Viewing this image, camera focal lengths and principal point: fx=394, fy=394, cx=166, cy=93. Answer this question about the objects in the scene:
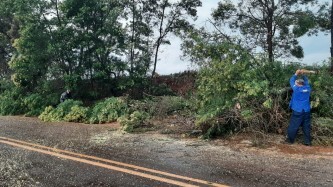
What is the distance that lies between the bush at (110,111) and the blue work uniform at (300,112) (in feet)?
24.4

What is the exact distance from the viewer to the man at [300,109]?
895cm

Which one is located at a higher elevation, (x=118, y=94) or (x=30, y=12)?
(x=30, y=12)

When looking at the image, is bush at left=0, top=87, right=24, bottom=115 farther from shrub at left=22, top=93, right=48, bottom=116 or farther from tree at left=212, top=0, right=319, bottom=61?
tree at left=212, top=0, right=319, bottom=61

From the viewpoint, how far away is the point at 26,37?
19.5m

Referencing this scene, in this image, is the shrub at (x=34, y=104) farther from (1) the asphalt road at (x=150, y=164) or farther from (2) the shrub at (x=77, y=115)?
(1) the asphalt road at (x=150, y=164)

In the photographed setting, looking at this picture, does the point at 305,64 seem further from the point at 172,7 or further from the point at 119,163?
the point at 172,7

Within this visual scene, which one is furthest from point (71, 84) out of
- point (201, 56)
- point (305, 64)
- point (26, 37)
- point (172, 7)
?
point (305, 64)

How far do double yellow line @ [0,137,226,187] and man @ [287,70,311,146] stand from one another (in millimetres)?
3737

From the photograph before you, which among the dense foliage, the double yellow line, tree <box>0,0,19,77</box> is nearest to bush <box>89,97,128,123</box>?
the dense foliage

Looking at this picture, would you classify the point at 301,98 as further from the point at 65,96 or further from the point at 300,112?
the point at 65,96

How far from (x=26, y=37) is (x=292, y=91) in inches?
563

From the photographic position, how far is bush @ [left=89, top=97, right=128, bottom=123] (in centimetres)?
1527

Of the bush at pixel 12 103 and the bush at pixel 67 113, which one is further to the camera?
the bush at pixel 12 103

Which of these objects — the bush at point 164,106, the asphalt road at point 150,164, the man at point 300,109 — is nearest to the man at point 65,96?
the bush at point 164,106
